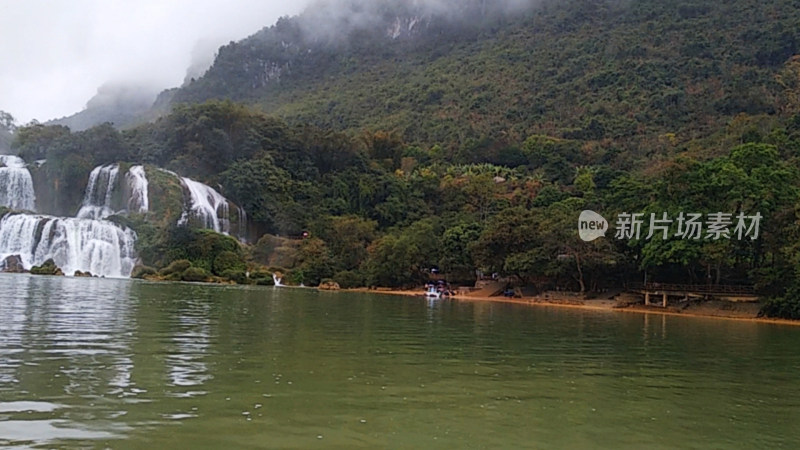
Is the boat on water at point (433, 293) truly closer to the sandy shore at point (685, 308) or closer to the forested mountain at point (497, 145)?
the forested mountain at point (497, 145)

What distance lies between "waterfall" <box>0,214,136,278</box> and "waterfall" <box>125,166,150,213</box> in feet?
28.5

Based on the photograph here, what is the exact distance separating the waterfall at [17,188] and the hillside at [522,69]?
52.4 meters

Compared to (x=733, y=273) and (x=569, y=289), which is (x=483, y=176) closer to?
(x=569, y=289)

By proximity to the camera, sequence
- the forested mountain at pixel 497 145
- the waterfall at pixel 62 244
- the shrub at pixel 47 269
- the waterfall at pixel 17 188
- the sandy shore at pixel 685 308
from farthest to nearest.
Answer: the waterfall at pixel 17 188
the waterfall at pixel 62 244
the shrub at pixel 47 269
the forested mountain at pixel 497 145
the sandy shore at pixel 685 308

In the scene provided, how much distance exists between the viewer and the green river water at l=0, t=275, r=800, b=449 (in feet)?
23.6

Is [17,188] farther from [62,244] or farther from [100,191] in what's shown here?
[62,244]

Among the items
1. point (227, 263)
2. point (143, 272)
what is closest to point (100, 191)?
point (143, 272)

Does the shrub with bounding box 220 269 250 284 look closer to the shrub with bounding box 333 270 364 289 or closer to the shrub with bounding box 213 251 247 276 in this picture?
the shrub with bounding box 213 251 247 276

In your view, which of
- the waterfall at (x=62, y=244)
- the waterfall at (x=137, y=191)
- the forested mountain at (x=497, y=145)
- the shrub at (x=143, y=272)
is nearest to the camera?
the forested mountain at (x=497, y=145)

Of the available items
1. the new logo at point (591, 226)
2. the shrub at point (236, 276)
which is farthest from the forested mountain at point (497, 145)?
the shrub at point (236, 276)

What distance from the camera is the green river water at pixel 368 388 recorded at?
7.20m

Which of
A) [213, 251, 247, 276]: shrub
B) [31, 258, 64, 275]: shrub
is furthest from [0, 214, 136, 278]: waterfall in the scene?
[213, 251, 247, 276]: shrub

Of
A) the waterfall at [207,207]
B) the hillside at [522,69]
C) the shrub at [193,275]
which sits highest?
the hillside at [522,69]

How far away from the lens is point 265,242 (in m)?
63.7
